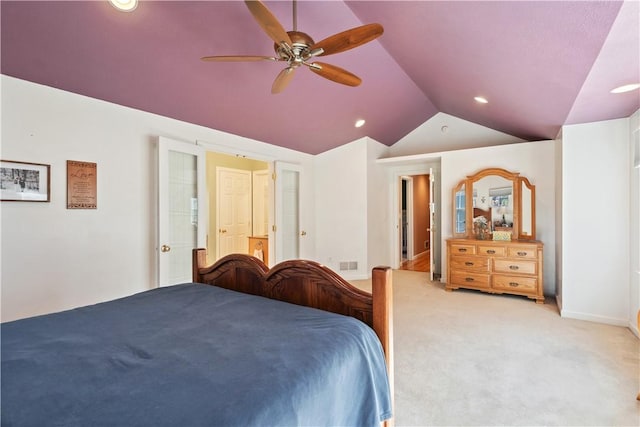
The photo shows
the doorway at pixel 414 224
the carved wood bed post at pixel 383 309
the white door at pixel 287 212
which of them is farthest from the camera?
the doorway at pixel 414 224

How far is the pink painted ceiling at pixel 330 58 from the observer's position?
1.98m

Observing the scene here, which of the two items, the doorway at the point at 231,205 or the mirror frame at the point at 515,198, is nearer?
the mirror frame at the point at 515,198

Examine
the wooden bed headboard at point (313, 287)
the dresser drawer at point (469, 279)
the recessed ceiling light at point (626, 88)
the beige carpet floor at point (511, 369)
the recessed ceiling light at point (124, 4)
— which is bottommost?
the beige carpet floor at point (511, 369)

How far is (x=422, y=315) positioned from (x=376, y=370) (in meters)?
2.47

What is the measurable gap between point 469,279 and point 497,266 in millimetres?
428

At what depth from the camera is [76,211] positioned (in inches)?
107

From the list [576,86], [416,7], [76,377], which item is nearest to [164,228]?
[76,377]

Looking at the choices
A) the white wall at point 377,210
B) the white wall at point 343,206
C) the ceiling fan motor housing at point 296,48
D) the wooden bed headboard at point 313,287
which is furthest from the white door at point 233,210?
the ceiling fan motor housing at point 296,48

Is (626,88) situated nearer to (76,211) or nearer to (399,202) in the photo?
(399,202)

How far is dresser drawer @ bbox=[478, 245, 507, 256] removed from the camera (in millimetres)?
4301

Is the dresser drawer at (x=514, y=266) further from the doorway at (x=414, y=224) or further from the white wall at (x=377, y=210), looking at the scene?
the doorway at (x=414, y=224)

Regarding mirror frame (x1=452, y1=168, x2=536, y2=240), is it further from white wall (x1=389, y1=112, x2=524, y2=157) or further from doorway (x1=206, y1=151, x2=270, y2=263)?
doorway (x1=206, y1=151, x2=270, y2=263)

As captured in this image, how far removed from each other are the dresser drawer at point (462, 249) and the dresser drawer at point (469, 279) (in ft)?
0.94

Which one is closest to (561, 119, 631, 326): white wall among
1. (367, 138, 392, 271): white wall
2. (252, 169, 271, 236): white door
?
(367, 138, 392, 271): white wall
